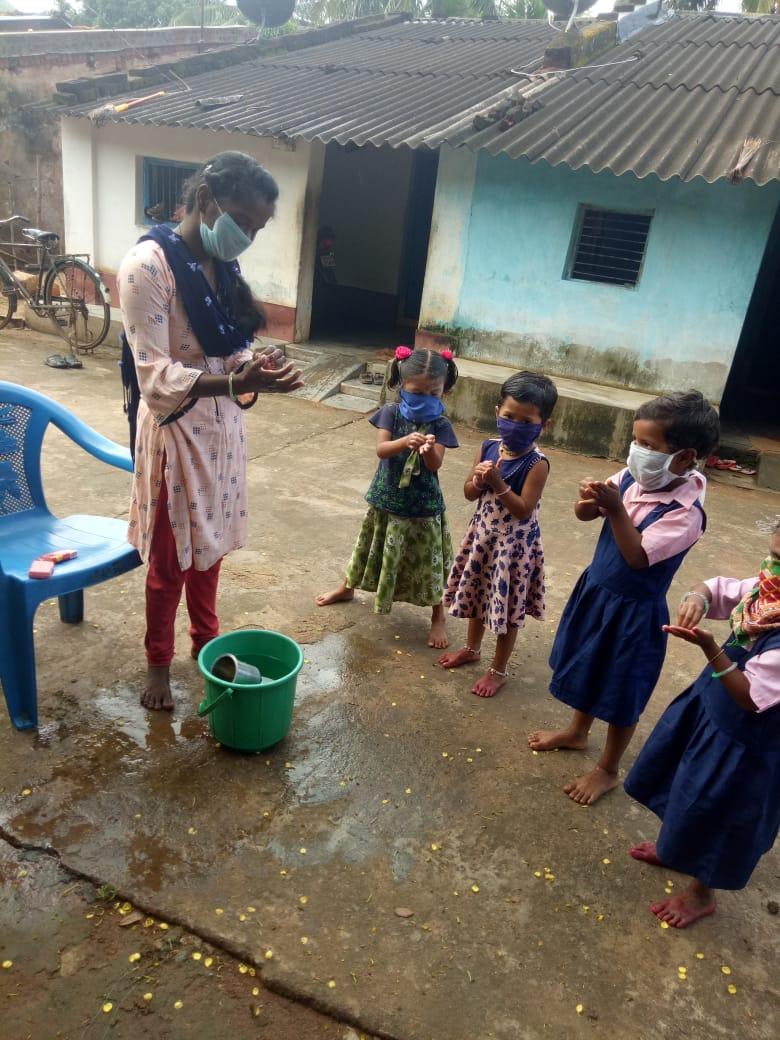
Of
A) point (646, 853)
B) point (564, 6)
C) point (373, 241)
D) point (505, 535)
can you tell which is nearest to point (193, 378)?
point (505, 535)

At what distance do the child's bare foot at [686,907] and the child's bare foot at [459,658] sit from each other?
4.36ft

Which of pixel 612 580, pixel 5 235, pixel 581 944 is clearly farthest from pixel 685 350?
pixel 5 235

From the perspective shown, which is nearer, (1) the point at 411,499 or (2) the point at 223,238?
(2) the point at 223,238

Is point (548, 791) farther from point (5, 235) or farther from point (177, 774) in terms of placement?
point (5, 235)

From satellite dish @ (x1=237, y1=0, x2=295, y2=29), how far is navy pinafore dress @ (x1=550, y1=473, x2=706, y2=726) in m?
14.2

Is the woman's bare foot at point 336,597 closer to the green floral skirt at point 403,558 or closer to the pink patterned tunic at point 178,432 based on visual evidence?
the green floral skirt at point 403,558

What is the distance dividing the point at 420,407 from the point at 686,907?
2000 mm

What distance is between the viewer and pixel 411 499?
3301 mm

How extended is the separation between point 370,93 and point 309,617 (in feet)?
27.1

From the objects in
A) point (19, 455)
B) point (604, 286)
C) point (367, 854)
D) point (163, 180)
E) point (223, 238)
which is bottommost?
point (367, 854)

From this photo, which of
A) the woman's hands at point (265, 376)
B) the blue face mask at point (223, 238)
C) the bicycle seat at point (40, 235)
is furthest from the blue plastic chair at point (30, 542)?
the bicycle seat at point (40, 235)

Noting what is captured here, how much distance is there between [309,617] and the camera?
142 inches

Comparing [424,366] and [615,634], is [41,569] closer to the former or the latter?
[424,366]

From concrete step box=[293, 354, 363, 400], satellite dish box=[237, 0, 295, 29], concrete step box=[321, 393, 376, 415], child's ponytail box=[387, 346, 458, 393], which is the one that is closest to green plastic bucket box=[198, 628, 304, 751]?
child's ponytail box=[387, 346, 458, 393]
